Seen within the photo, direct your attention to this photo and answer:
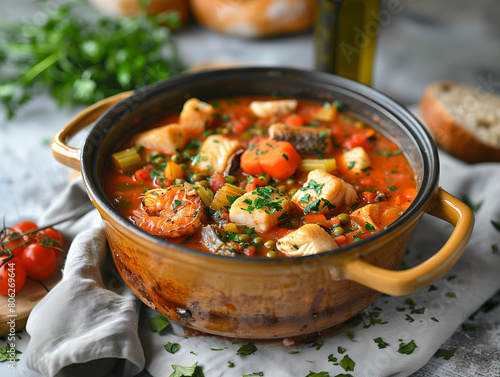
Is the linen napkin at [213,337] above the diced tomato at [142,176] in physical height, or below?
below

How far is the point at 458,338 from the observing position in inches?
113

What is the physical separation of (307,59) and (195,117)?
246 cm

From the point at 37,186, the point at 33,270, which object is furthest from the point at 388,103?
the point at 37,186

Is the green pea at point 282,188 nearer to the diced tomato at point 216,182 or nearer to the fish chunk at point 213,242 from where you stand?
the diced tomato at point 216,182

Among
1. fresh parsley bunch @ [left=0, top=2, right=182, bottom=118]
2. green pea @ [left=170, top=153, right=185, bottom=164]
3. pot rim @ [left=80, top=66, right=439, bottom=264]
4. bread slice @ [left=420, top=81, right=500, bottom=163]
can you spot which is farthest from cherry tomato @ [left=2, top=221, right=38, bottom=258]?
bread slice @ [left=420, top=81, right=500, bottom=163]

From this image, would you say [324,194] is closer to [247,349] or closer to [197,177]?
[197,177]

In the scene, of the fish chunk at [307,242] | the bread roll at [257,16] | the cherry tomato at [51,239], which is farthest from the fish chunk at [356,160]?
the bread roll at [257,16]

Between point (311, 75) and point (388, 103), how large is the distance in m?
0.58

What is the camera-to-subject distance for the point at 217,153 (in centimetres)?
313

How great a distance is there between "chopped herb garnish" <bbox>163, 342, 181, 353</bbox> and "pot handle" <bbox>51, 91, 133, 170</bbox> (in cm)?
106

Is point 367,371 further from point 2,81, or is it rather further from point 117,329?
point 2,81

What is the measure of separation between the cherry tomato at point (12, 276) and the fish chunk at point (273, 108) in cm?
175

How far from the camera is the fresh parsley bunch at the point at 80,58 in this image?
466 centimetres

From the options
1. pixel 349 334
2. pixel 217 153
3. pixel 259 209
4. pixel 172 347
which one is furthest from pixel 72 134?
pixel 349 334
